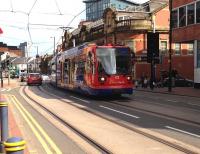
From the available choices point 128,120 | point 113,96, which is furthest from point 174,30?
point 128,120

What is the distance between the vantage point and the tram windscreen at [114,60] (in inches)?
1049

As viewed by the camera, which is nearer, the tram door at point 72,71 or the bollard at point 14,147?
the bollard at point 14,147

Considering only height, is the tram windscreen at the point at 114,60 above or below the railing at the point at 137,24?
below

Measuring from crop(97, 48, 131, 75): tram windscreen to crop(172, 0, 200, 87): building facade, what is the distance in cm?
1584

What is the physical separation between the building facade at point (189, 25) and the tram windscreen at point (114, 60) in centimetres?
1584

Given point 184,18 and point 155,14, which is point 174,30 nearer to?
point 184,18

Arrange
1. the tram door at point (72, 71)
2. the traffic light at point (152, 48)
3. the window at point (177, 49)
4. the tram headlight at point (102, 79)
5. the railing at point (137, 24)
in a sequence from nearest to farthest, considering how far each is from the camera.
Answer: the tram headlight at point (102, 79) < the tram door at point (72, 71) < the traffic light at point (152, 48) < the window at point (177, 49) < the railing at point (137, 24)

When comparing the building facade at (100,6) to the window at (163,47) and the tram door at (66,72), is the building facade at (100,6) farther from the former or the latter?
the tram door at (66,72)

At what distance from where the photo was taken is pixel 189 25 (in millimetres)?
42812

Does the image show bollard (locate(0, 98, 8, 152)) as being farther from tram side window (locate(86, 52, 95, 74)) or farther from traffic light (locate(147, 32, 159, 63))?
traffic light (locate(147, 32, 159, 63))

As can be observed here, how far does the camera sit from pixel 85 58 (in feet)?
93.3

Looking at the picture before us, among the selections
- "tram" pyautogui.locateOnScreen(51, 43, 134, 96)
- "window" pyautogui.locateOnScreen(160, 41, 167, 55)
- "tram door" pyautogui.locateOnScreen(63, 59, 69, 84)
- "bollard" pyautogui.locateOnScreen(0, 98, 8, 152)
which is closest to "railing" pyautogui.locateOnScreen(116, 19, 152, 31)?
"window" pyautogui.locateOnScreen(160, 41, 167, 55)

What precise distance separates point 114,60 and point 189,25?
58.6 feet

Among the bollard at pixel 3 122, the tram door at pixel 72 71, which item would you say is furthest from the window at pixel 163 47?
the bollard at pixel 3 122
